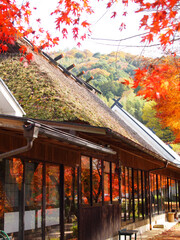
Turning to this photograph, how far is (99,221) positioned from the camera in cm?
1066

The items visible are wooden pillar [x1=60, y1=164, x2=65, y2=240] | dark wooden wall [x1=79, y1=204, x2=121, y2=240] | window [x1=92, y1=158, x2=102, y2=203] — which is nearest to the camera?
wooden pillar [x1=60, y1=164, x2=65, y2=240]

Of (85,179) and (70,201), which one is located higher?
(85,179)

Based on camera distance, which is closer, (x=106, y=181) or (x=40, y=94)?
(x=40, y=94)

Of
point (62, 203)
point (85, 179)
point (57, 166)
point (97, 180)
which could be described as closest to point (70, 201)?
point (62, 203)

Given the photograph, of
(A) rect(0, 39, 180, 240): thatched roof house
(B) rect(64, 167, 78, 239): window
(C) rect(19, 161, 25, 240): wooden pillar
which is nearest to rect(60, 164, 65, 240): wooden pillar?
(A) rect(0, 39, 180, 240): thatched roof house

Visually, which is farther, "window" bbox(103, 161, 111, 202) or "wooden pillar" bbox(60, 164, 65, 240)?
"window" bbox(103, 161, 111, 202)

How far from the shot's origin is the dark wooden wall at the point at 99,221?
31.3 feet

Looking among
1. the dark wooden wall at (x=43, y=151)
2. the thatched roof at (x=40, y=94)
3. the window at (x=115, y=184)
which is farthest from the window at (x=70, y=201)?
the window at (x=115, y=184)

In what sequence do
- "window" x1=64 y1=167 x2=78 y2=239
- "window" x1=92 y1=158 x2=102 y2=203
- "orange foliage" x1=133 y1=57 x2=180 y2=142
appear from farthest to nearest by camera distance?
"window" x1=92 y1=158 x2=102 y2=203, "window" x1=64 y1=167 x2=78 y2=239, "orange foliage" x1=133 y1=57 x2=180 y2=142

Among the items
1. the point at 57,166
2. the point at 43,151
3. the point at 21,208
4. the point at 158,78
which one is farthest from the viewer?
the point at 57,166

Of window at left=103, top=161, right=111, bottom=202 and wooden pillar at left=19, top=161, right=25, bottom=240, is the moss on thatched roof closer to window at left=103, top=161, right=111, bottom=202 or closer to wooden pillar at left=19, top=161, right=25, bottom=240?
window at left=103, top=161, right=111, bottom=202

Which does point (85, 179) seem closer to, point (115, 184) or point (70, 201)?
point (70, 201)

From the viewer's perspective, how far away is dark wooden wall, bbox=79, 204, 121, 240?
9539mm

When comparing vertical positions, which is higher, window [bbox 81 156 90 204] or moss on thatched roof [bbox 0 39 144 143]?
moss on thatched roof [bbox 0 39 144 143]
